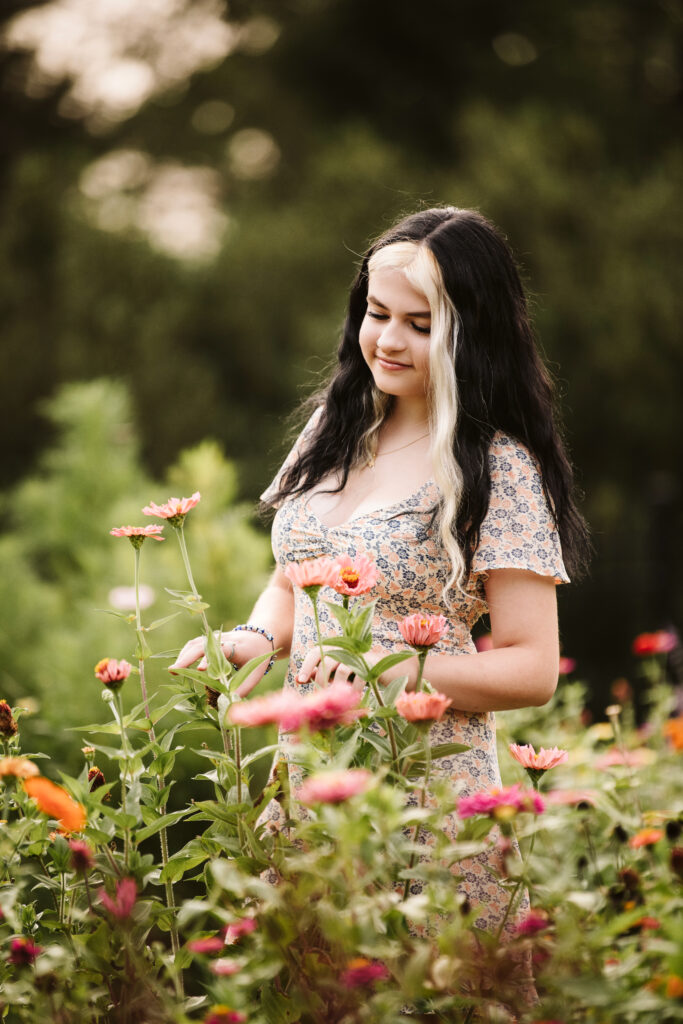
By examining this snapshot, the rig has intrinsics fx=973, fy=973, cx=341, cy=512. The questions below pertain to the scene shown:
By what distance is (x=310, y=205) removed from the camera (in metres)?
7.08

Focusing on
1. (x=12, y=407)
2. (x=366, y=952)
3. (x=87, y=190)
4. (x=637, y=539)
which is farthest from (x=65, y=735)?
(x=87, y=190)

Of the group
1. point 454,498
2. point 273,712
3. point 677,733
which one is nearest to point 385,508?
point 454,498

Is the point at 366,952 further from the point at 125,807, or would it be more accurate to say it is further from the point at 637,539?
the point at 637,539

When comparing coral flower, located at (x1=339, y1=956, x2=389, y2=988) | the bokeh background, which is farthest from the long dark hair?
the bokeh background

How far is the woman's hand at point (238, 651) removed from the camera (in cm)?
138

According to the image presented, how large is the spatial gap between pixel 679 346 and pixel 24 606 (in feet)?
15.4

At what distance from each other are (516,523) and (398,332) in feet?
1.25

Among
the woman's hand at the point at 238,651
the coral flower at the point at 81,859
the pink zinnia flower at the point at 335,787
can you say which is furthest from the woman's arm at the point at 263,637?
the pink zinnia flower at the point at 335,787

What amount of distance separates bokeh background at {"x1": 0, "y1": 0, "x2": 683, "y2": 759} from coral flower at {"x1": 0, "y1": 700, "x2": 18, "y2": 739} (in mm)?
3387

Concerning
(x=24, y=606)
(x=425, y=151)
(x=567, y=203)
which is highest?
(x=425, y=151)

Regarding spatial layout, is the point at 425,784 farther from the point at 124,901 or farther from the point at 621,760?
the point at 621,760

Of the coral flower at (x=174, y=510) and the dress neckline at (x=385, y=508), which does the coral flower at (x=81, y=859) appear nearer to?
the coral flower at (x=174, y=510)

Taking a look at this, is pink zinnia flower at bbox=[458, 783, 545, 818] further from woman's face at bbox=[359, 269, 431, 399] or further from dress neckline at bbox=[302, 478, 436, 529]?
woman's face at bbox=[359, 269, 431, 399]

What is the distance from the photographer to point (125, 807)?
1151 mm
